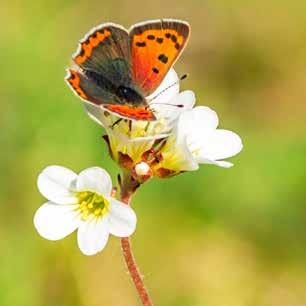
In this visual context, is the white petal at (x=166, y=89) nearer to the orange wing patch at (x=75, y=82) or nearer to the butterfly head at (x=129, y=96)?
the butterfly head at (x=129, y=96)

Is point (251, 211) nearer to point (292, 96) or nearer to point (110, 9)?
point (292, 96)

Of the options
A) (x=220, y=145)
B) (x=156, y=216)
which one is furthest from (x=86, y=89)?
(x=156, y=216)

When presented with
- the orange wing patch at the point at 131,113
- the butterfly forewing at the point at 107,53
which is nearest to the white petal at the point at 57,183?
the orange wing patch at the point at 131,113

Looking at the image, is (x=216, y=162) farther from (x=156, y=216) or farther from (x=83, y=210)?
(x=156, y=216)

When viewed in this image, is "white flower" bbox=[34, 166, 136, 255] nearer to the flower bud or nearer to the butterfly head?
the flower bud

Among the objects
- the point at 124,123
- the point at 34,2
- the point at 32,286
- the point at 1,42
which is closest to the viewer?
the point at 124,123

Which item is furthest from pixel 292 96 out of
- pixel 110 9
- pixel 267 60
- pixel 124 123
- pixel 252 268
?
pixel 124 123

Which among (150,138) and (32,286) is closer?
(150,138)
